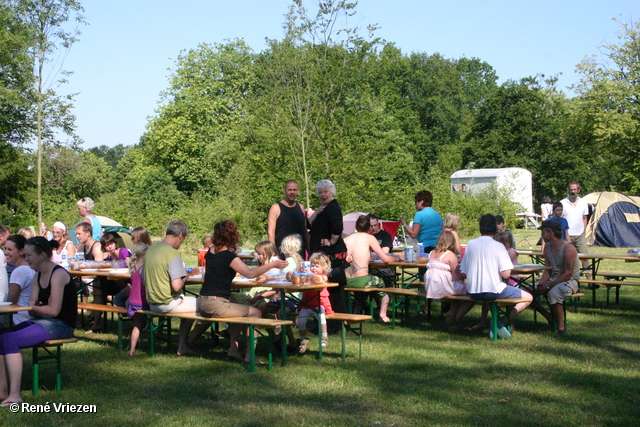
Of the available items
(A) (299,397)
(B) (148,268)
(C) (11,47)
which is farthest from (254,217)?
(A) (299,397)

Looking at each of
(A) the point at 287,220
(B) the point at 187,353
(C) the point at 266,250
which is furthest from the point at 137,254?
(A) the point at 287,220

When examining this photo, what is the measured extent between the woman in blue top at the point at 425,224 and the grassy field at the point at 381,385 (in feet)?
6.01

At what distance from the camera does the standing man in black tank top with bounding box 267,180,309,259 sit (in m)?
7.95

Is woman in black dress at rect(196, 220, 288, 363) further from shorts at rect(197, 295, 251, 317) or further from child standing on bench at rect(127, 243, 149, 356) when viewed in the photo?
child standing on bench at rect(127, 243, 149, 356)

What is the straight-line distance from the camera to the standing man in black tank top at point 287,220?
26.1ft

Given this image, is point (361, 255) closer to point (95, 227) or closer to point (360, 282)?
point (360, 282)

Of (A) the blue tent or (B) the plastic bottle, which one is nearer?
(B) the plastic bottle

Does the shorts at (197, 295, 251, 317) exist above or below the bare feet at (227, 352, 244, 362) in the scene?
above

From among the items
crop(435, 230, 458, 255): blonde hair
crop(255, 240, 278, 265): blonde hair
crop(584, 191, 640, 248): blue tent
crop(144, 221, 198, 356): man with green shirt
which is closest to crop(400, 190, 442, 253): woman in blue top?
crop(435, 230, 458, 255): blonde hair

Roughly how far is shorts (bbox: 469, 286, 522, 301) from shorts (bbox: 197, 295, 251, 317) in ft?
8.76

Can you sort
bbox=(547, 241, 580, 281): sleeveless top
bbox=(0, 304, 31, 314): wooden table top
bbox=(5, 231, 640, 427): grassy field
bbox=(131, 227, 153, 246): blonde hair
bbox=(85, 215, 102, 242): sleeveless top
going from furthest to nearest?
bbox=(85, 215, 102, 242): sleeveless top → bbox=(547, 241, 580, 281): sleeveless top → bbox=(131, 227, 153, 246): blonde hair → bbox=(0, 304, 31, 314): wooden table top → bbox=(5, 231, 640, 427): grassy field

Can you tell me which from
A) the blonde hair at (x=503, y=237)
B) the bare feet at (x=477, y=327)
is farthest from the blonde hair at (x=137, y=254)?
the blonde hair at (x=503, y=237)

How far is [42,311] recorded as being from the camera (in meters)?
5.35

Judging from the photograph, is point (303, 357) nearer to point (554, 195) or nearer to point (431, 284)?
point (431, 284)
